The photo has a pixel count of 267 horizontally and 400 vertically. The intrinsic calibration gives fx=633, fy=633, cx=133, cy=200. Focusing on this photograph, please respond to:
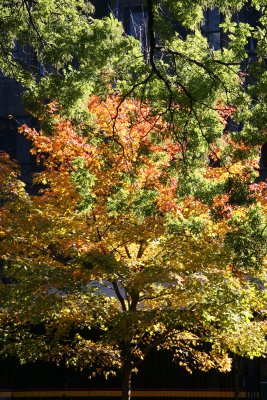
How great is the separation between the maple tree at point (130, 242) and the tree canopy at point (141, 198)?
0.14 ft

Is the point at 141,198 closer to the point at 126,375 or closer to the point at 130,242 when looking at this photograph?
the point at 130,242

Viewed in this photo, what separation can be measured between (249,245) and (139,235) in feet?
11.0

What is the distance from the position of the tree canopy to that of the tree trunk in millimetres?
47

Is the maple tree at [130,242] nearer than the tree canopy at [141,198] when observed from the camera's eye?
No

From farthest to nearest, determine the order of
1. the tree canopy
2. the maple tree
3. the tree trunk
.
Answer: the tree trunk
the maple tree
the tree canopy

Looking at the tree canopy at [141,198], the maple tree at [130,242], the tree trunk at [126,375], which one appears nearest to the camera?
the tree canopy at [141,198]

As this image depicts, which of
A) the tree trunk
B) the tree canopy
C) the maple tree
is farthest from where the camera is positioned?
the tree trunk

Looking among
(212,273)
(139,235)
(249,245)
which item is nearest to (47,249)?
(139,235)

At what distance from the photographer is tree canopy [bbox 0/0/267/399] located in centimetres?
1167

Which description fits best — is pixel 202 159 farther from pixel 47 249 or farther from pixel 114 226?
pixel 47 249

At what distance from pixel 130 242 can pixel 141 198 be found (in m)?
2.54

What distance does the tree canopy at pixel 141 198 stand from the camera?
11672mm

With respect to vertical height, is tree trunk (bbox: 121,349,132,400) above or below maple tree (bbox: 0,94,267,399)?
below

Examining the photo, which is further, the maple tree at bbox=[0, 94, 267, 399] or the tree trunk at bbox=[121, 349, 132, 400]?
the tree trunk at bbox=[121, 349, 132, 400]
